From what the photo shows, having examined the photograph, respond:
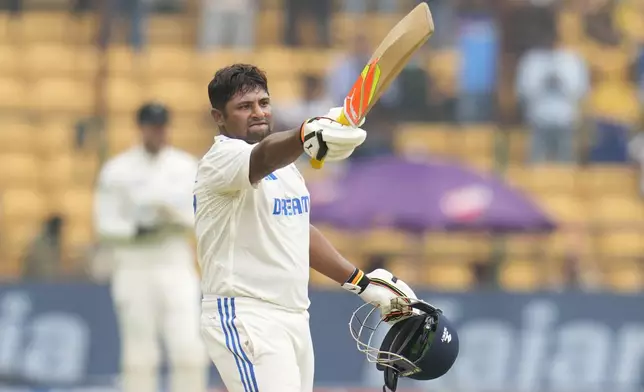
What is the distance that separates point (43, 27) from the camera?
16969 mm

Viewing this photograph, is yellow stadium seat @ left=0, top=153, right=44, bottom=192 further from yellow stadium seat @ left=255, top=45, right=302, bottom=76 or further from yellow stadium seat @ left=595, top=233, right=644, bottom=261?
yellow stadium seat @ left=595, top=233, right=644, bottom=261

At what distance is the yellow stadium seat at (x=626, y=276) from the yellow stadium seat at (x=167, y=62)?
5.41 metres

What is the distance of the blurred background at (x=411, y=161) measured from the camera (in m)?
13.5

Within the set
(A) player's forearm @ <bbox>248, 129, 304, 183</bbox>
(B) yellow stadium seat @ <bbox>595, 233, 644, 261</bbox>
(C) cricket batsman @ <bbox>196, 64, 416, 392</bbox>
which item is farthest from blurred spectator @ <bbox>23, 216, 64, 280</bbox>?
(A) player's forearm @ <bbox>248, 129, 304, 183</bbox>

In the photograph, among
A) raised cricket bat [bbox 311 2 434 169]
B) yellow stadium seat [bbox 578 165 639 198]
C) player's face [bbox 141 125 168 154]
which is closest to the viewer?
raised cricket bat [bbox 311 2 434 169]

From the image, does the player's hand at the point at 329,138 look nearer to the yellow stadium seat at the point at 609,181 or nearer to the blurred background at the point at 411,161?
the blurred background at the point at 411,161

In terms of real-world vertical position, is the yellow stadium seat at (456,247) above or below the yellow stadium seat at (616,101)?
below

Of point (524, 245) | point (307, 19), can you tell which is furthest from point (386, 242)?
point (307, 19)

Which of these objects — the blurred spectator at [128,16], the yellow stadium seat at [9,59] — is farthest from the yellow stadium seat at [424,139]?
the yellow stadium seat at [9,59]

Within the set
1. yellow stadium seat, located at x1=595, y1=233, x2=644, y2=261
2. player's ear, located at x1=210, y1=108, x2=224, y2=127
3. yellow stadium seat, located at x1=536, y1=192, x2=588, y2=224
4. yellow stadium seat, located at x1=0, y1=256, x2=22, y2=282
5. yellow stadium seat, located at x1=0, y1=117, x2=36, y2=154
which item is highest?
player's ear, located at x1=210, y1=108, x2=224, y2=127

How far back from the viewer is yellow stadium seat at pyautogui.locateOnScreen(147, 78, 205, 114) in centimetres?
1598

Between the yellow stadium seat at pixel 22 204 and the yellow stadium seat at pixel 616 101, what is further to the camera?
the yellow stadium seat at pixel 616 101

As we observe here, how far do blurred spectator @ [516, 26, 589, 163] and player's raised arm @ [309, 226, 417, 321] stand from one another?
8898 millimetres

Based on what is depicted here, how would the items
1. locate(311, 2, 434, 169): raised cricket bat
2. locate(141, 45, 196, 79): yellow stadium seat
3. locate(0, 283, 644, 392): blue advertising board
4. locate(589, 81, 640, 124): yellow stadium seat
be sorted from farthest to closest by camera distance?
locate(141, 45, 196, 79): yellow stadium seat → locate(589, 81, 640, 124): yellow stadium seat → locate(0, 283, 644, 392): blue advertising board → locate(311, 2, 434, 169): raised cricket bat
